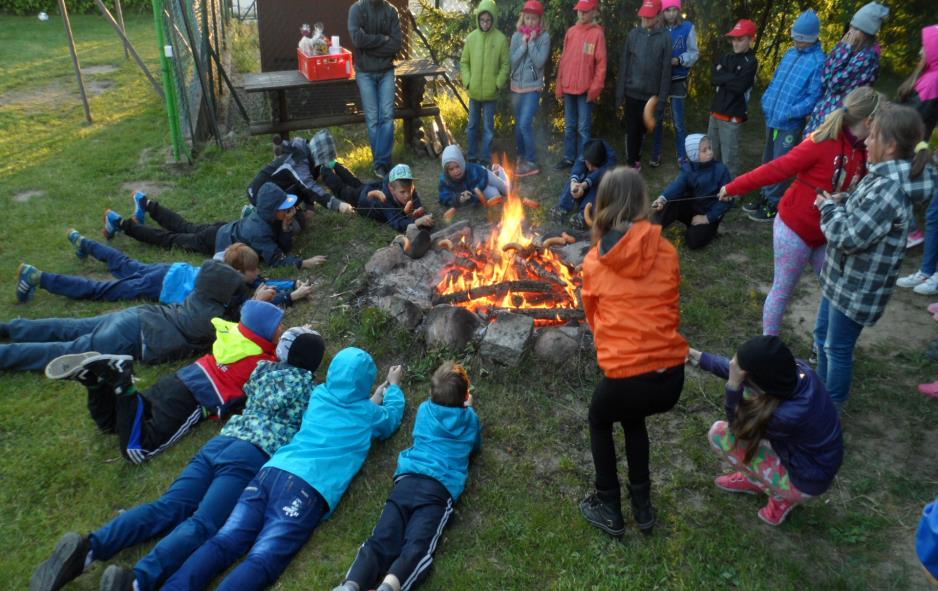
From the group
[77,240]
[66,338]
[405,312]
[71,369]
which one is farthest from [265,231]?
[71,369]

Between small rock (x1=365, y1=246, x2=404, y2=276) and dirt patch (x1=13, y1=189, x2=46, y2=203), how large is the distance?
195 inches

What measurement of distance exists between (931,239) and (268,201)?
246 inches

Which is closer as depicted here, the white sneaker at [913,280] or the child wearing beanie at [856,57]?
the white sneaker at [913,280]

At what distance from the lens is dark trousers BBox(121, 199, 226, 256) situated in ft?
23.3

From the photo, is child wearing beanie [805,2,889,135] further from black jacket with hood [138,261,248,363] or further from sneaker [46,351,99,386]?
sneaker [46,351,99,386]

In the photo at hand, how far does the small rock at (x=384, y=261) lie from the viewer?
6.08 meters

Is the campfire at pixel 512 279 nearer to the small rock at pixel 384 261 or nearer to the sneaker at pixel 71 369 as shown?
the small rock at pixel 384 261

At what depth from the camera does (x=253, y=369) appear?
480 cm

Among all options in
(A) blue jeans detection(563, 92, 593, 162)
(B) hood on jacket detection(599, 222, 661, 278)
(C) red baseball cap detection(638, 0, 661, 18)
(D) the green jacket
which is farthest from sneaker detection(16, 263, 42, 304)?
(C) red baseball cap detection(638, 0, 661, 18)

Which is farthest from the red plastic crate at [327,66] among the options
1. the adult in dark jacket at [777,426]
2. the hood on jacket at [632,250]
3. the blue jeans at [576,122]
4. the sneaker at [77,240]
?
the adult in dark jacket at [777,426]

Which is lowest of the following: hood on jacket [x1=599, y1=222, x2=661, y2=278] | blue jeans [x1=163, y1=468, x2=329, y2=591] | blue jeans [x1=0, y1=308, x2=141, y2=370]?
blue jeans [x1=163, y1=468, x2=329, y2=591]

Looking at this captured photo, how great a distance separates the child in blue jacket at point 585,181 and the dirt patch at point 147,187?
5.01m

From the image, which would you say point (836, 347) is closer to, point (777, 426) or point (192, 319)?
point (777, 426)

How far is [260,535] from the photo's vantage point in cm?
379
